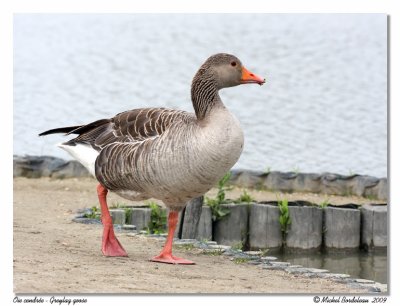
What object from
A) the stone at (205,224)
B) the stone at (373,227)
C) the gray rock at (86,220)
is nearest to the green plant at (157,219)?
the stone at (205,224)

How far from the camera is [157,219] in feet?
32.7

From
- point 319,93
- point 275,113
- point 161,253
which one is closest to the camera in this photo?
point 161,253

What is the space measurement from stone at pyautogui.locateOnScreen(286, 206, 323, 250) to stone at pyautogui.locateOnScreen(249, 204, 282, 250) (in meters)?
0.15

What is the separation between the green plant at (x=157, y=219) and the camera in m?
9.92

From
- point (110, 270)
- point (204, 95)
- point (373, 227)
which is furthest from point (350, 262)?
point (110, 270)

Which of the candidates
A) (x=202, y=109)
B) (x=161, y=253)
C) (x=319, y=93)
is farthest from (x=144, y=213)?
(x=319, y=93)

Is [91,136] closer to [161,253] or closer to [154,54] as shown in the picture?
[161,253]

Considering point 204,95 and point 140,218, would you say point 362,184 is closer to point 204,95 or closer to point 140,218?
point 140,218

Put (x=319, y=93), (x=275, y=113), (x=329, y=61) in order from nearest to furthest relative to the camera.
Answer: (x=275, y=113) → (x=319, y=93) → (x=329, y=61)

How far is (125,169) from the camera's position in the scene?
7.57 metres

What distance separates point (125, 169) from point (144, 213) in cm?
243

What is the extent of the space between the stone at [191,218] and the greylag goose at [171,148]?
4.74ft

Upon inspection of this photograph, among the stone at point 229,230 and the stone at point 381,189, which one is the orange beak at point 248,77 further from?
the stone at point 381,189

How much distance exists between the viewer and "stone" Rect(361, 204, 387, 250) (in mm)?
10250
